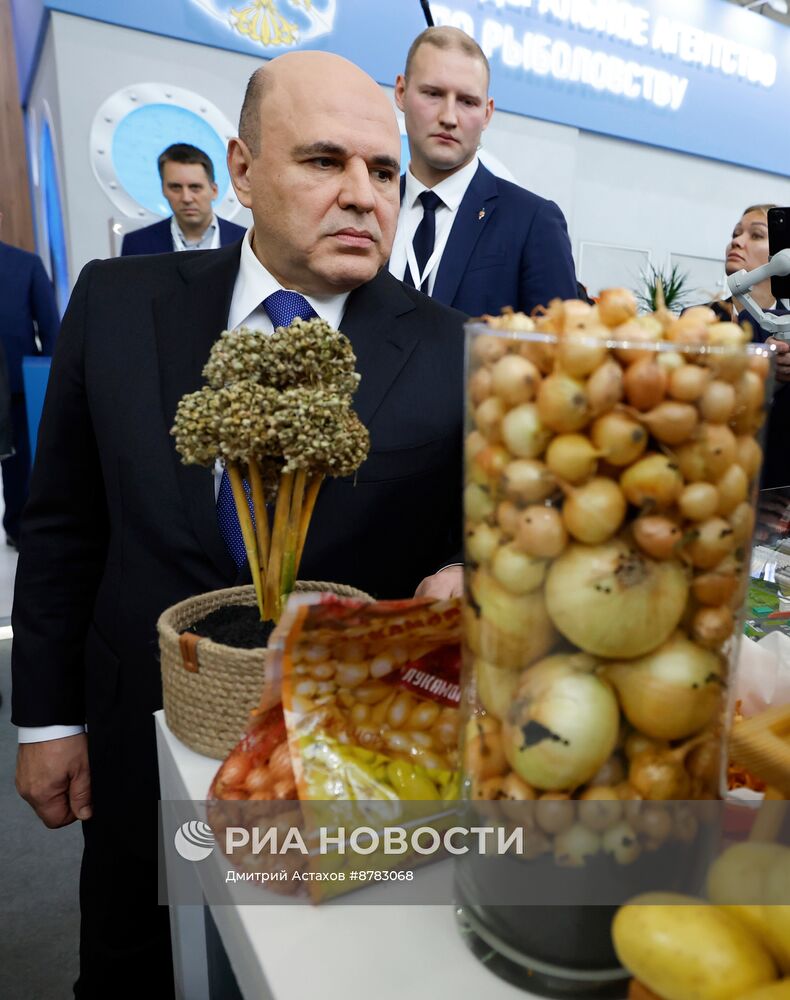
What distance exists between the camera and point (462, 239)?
84.3 inches

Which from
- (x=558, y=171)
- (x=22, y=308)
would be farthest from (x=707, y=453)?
(x=558, y=171)

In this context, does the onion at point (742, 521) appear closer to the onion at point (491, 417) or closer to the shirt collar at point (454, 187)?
the onion at point (491, 417)

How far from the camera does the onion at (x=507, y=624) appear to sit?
0.40 metres

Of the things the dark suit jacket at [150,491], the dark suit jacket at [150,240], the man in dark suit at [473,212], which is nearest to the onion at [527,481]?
the dark suit jacket at [150,491]

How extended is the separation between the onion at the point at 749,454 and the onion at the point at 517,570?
12 cm

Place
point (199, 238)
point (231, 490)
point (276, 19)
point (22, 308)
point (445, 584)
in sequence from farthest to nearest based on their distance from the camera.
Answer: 1. point (276, 19)
2. point (22, 308)
3. point (199, 238)
4. point (231, 490)
5. point (445, 584)

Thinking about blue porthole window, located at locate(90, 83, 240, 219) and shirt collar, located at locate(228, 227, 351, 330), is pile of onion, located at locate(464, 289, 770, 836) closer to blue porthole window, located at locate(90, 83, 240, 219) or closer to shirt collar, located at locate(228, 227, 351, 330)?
shirt collar, located at locate(228, 227, 351, 330)

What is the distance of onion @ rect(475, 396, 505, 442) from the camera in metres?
0.40

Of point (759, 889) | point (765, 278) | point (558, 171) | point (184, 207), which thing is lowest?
point (759, 889)

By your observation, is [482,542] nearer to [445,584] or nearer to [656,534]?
[656,534]

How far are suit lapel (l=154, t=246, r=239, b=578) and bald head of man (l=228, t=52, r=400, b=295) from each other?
0.42ft

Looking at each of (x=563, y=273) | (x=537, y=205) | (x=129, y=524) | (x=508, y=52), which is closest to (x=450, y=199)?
(x=537, y=205)

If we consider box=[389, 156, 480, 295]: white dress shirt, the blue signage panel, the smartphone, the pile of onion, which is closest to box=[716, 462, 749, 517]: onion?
the pile of onion

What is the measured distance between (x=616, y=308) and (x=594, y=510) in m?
0.11
